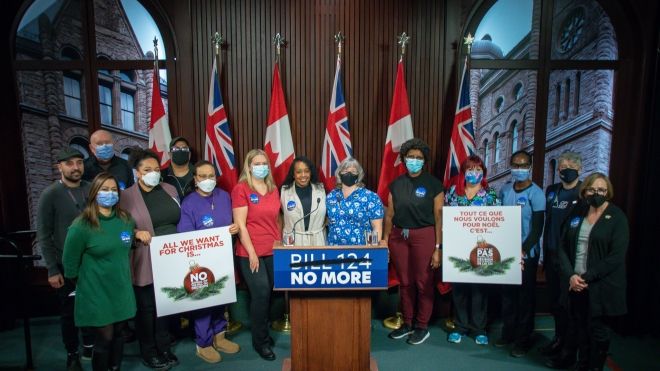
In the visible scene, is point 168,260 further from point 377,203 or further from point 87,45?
point 87,45

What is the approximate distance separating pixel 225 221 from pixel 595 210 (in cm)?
242

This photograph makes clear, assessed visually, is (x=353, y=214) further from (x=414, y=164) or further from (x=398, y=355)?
(x=398, y=355)

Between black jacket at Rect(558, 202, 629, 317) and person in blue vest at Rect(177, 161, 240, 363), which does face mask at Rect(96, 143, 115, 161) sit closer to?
person in blue vest at Rect(177, 161, 240, 363)

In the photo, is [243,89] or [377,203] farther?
[243,89]

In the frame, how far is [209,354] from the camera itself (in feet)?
9.18

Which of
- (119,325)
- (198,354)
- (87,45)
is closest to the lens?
(119,325)

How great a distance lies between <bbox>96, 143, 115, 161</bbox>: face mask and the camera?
276 cm

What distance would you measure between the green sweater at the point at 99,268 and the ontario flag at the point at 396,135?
81.3 inches

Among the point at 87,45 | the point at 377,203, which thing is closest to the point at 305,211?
the point at 377,203

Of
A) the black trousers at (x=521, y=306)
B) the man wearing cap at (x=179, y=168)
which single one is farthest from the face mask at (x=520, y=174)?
the man wearing cap at (x=179, y=168)

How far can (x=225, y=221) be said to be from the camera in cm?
270

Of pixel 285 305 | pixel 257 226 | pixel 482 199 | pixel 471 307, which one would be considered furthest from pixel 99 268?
pixel 471 307

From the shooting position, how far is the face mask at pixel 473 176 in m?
2.81

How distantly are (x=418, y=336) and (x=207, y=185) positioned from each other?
6.70 feet
